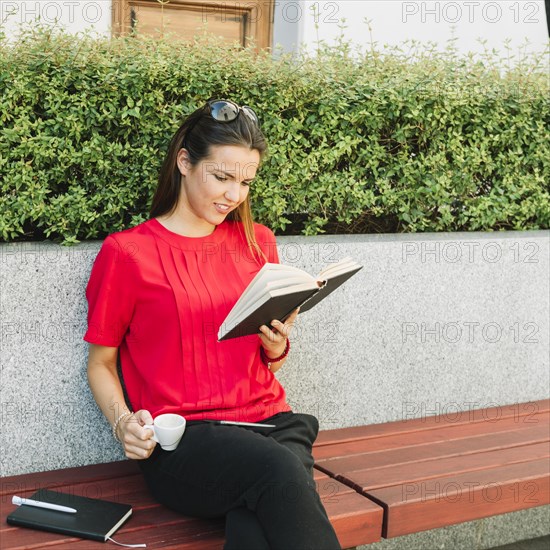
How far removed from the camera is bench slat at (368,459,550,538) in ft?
9.55

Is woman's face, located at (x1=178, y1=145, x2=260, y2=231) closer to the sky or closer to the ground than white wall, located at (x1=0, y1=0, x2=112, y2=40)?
closer to the ground

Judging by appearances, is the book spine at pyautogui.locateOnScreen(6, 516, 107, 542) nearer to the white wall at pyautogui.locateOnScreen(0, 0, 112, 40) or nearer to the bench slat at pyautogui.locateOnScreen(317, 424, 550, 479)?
the bench slat at pyautogui.locateOnScreen(317, 424, 550, 479)

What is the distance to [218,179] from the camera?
288 centimetres

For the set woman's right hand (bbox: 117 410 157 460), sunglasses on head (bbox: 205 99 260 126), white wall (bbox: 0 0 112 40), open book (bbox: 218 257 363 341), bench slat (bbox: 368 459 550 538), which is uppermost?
white wall (bbox: 0 0 112 40)

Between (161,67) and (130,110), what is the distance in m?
0.22

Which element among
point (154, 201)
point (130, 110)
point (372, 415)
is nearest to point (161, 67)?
point (130, 110)

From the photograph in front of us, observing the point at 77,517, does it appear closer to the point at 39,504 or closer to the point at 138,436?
the point at 39,504

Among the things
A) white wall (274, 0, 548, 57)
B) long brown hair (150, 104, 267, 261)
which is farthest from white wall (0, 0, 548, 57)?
long brown hair (150, 104, 267, 261)

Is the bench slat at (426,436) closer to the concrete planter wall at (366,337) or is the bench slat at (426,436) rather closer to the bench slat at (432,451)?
the bench slat at (432,451)

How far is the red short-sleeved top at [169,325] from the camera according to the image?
2.84 m

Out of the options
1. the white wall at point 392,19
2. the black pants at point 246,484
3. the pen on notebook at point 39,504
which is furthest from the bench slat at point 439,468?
the white wall at point 392,19

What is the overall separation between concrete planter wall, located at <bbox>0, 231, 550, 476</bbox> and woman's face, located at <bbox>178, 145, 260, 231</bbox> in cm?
48

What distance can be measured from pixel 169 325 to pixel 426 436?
4.56 feet

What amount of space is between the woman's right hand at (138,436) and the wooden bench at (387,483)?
0.78ft
